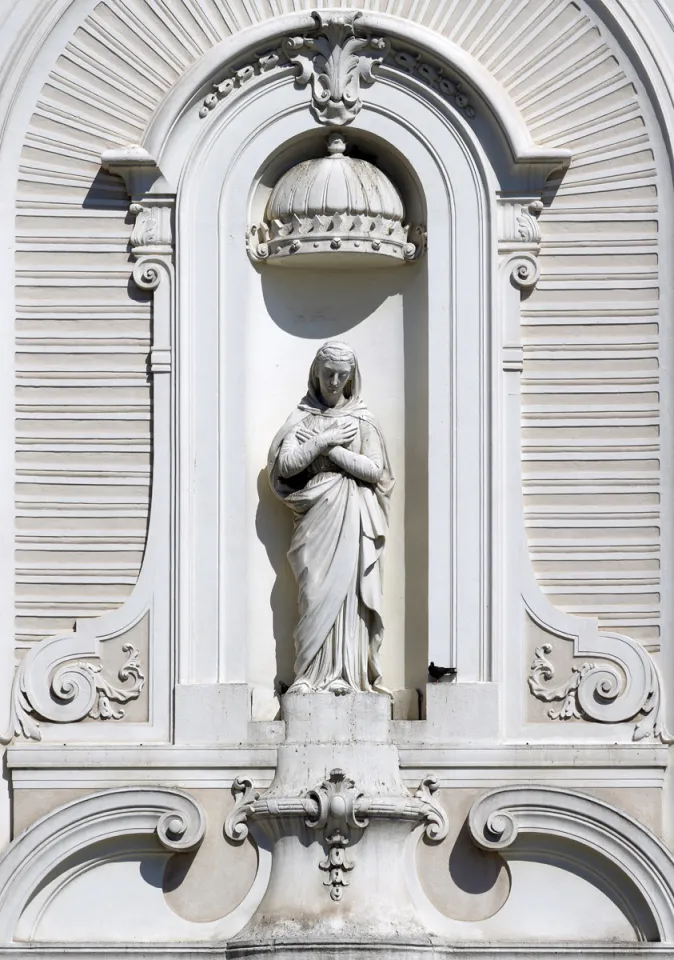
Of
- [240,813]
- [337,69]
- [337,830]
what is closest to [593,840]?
[337,830]

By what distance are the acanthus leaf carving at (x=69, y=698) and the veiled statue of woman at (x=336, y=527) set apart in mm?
761

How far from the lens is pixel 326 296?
12719 mm

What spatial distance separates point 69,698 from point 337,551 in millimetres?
1297

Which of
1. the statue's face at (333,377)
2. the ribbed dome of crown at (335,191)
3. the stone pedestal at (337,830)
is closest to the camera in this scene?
the stone pedestal at (337,830)

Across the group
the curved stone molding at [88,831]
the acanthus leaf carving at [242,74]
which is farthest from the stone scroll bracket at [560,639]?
the curved stone molding at [88,831]

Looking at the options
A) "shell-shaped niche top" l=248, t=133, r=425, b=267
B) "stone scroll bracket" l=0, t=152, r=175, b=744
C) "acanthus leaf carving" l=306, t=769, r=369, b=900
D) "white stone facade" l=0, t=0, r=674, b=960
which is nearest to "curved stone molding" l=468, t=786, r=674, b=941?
"white stone facade" l=0, t=0, r=674, b=960

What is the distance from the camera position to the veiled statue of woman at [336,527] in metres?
12.1

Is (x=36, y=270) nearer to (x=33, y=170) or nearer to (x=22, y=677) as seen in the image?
(x=33, y=170)

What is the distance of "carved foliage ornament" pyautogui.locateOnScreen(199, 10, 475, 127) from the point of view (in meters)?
12.4

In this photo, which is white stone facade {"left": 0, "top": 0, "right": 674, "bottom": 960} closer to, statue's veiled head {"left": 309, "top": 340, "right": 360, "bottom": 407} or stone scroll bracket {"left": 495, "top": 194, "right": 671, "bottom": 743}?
Result: stone scroll bracket {"left": 495, "top": 194, "right": 671, "bottom": 743}

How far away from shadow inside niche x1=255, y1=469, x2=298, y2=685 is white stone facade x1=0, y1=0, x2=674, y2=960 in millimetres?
12

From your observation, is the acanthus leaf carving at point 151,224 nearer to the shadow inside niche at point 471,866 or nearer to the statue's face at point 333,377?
the statue's face at point 333,377

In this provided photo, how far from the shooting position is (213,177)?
1238 centimetres

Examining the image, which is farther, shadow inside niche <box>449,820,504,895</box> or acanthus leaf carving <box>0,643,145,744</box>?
acanthus leaf carving <box>0,643,145,744</box>
